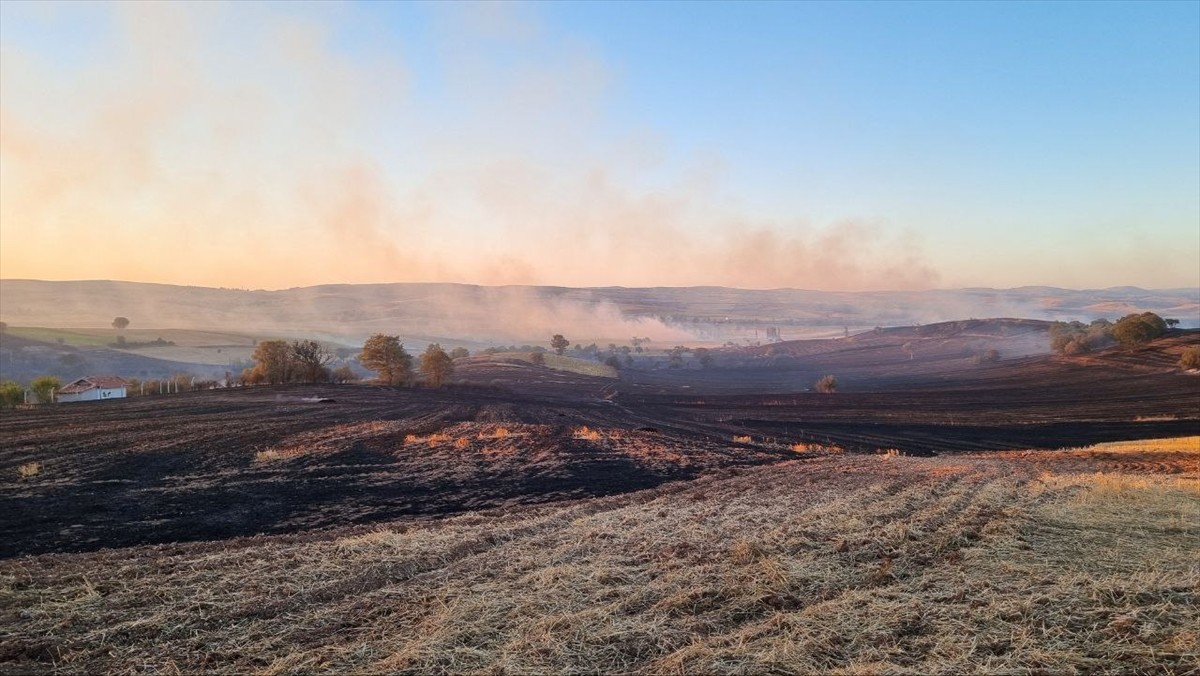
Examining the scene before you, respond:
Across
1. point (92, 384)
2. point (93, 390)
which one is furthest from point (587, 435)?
point (92, 384)

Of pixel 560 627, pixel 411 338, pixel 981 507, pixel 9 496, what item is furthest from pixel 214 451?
pixel 411 338

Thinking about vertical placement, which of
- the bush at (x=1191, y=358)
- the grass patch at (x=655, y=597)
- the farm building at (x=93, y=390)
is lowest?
the farm building at (x=93, y=390)

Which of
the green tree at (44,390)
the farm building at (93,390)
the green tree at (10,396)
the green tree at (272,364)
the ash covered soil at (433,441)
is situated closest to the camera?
the ash covered soil at (433,441)

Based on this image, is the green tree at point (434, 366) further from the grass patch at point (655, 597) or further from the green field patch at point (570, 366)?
the grass patch at point (655, 597)

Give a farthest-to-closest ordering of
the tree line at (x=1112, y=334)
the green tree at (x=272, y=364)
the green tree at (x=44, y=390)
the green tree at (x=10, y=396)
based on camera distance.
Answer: the tree line at (x=1112, y=334) → the green tree at (x=272, y=364) → the green tree at (x=44, y=390) → the green tree at (x=10, y=396)

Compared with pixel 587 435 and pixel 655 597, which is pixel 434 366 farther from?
pixel 655 597

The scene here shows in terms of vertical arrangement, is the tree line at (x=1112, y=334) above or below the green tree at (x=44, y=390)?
above

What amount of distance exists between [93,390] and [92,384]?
2.42 feet

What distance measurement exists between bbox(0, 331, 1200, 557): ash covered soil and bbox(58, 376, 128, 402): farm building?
12.3 m

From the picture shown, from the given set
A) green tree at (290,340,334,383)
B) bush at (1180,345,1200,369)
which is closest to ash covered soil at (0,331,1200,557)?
bush at (1180,345,1200,369)

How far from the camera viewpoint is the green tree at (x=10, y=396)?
1565 inches

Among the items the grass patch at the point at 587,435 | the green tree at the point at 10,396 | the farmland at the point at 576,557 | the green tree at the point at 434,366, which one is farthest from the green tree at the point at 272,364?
the grass patch at the point at 587,435

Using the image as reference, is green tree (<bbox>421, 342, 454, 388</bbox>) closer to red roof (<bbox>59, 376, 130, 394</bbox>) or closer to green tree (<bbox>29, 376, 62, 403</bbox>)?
red roof (<bbox>59, 376, 130, 394</bbox>)

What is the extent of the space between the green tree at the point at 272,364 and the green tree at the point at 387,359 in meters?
6.77
